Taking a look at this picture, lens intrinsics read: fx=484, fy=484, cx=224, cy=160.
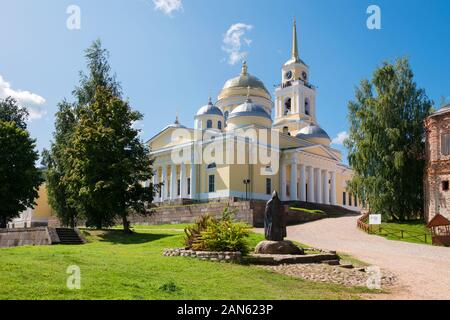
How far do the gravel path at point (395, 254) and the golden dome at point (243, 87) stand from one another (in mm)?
29568

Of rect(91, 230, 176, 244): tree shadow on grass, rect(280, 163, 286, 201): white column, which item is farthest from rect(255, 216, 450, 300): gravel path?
rect(280, 163, 286, 201): white column

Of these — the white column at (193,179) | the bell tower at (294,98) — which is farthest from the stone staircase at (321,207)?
the bell tower at (294,98)

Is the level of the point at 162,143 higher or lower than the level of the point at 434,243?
higher

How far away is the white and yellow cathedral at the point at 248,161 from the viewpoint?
2044 inches

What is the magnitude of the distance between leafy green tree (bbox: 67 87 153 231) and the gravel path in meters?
11.4

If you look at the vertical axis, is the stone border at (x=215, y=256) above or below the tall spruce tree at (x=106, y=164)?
below

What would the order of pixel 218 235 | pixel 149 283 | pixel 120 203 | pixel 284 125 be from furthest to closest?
pixel 284 125, pixel 120 203, pixel 218 235, pixel 149 283

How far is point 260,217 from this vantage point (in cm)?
3897

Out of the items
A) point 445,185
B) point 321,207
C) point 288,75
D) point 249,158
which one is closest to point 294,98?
point 288,75

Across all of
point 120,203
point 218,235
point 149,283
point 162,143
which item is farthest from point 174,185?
point 149,283

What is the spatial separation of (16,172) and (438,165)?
33.2 metres

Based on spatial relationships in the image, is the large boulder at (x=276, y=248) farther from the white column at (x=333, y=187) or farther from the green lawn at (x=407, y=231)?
the white column at (x=333, y=187)
